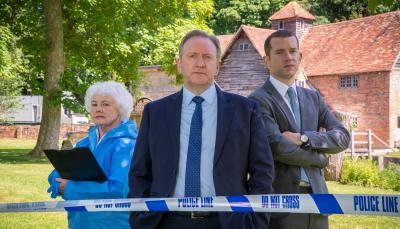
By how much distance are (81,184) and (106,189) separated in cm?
21

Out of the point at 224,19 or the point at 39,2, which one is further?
the point at 224,19

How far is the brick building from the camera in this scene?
38.8 meters

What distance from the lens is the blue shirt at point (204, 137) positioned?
319 cm

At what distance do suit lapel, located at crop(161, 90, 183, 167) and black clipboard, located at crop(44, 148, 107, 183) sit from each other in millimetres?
721

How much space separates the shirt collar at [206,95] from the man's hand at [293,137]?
0.72m

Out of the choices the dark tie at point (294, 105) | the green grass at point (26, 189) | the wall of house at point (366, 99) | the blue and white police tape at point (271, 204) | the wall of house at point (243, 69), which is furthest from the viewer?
the wall of house at point (243, 69)

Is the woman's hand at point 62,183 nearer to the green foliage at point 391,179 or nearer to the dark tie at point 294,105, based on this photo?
the dark tie at point 294,105

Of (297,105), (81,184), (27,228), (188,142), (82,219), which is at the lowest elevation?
(27,228)

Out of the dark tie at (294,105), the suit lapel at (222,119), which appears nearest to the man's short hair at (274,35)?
the dark tie at (294,105)

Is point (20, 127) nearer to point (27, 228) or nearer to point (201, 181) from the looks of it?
point (27, 228)

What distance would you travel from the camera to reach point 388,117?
38.5 meters

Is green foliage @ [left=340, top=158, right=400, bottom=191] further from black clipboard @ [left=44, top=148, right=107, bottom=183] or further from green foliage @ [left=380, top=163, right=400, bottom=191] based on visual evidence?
black clipboard @ [left=44, top=148, right=107, bottom=183]

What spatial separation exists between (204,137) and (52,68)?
1956 centimetres

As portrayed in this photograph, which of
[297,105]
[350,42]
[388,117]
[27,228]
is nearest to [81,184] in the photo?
[297,105]
